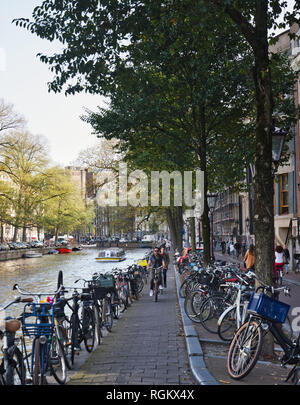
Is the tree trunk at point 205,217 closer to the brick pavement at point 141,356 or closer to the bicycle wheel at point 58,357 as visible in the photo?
the brick pavement at point 141,356

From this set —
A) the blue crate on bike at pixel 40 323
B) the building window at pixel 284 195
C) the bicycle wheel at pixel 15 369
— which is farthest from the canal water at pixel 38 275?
the building window at pixel 284 195

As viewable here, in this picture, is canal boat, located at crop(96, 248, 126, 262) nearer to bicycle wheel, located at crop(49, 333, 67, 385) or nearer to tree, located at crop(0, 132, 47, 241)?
tree, located at crop(0, 132, 47, 241)

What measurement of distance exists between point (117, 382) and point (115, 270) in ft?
32.3

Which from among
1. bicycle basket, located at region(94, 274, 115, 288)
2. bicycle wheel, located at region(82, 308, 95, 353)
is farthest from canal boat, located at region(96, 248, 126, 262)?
bicycle wheel, located at region(82, 308, 95, 353)

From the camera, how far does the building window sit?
31.1 metres

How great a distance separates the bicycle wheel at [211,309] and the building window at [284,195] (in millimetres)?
20974

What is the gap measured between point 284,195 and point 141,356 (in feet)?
81.7

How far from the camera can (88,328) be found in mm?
9305

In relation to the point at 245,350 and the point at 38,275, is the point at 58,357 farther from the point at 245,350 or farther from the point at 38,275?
the point at 38,275

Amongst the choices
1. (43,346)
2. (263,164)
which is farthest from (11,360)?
(263,164)

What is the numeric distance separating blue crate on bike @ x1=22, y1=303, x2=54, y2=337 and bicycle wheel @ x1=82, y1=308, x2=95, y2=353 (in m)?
2.32

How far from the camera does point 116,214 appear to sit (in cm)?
7500

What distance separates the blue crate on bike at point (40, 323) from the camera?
6504 millimetres
